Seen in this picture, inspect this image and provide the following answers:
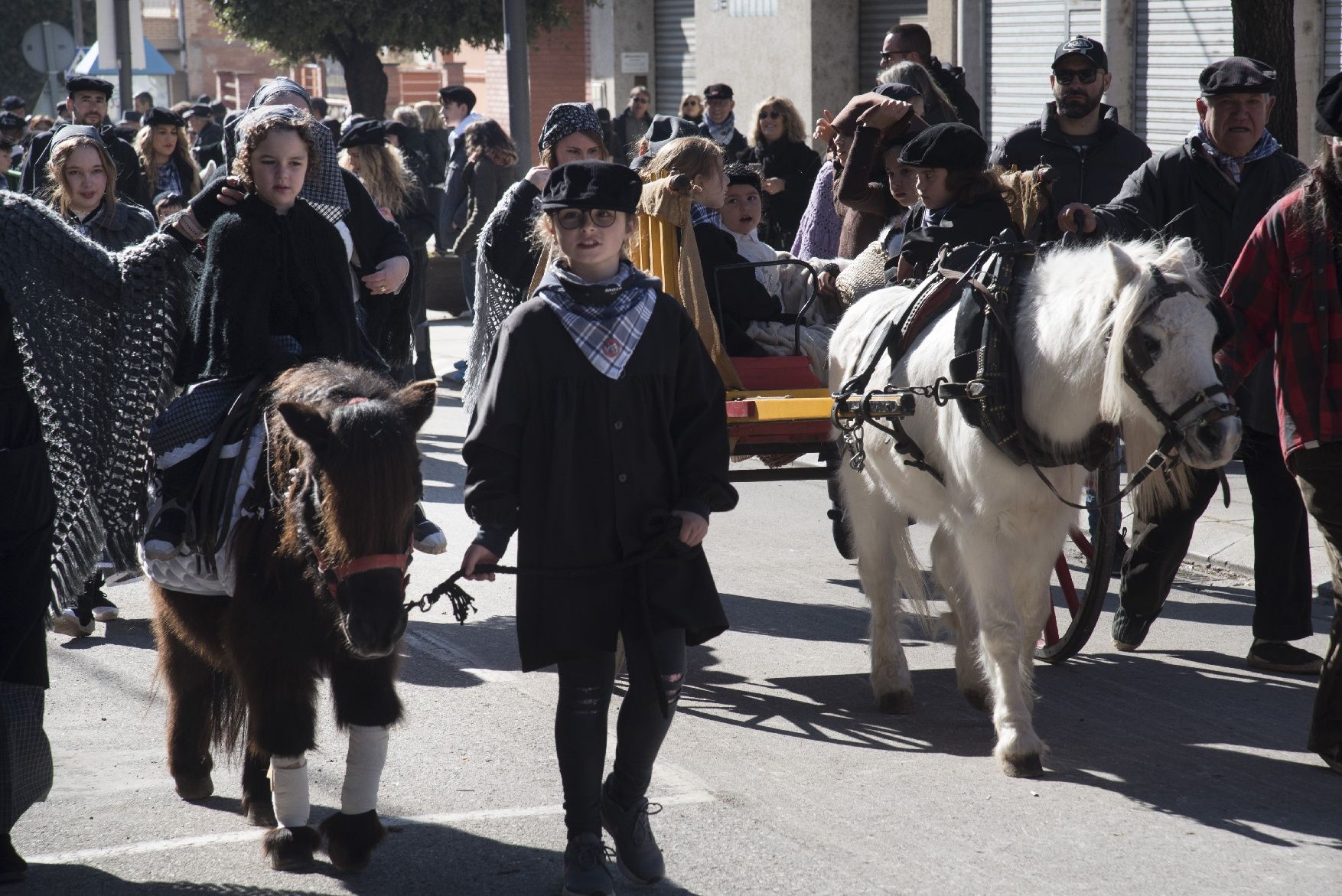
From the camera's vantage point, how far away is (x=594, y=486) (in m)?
3.84

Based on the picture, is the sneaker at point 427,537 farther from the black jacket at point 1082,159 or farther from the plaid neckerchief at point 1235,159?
the black jacket at point 1082,159

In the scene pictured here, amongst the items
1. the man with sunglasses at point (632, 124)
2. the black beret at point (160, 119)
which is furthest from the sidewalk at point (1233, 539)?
the man with sunglasses at point (632, 124)

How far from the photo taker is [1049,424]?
15.3 ft

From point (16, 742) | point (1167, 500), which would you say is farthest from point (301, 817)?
point (1167, 500)

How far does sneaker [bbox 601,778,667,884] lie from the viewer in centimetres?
396

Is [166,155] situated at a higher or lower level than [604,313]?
higher

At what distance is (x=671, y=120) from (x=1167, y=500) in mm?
5785

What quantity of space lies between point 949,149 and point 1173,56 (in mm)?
9193

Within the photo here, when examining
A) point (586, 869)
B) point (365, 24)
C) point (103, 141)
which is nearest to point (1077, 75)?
point (103, 141)

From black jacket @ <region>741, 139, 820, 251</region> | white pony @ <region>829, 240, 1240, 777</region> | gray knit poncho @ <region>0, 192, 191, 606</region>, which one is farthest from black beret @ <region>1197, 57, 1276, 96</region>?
black jacket @ <region>741, 139, 820, 251</region>

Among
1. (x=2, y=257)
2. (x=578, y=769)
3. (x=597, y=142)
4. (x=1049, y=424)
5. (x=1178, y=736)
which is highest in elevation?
(x=597, y=142)

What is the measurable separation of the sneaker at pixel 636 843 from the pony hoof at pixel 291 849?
843 mm

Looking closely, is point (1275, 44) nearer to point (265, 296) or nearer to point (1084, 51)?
point (1084, 51)

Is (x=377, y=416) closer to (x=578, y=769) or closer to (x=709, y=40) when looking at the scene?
(x=578, y=769)
